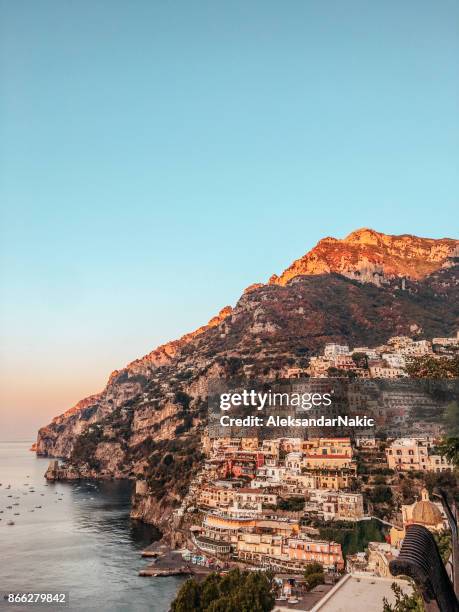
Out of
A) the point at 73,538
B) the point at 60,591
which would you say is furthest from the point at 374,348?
the point at 60,591

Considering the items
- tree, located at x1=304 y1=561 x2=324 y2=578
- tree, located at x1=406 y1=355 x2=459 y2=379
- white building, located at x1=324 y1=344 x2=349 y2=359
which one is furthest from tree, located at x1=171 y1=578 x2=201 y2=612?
white building, located at x1=324 y1=344 x2=349 y2=359

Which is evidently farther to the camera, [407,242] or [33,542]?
[407,242]

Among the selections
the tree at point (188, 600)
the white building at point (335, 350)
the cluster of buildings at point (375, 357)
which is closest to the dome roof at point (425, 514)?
the tree at point (188, 600)

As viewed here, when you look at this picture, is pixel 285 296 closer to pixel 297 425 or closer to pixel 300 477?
pixel 297 425

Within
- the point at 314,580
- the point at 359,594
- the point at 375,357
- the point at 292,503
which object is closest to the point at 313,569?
the point at 314,580

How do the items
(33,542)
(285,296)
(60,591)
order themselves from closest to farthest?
(60,591)
(33,542)
(285,296)

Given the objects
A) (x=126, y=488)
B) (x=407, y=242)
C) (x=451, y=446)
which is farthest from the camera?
(x=407, y=242)

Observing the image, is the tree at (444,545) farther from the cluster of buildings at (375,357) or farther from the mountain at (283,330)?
the cluster of buildings at (375,357)
